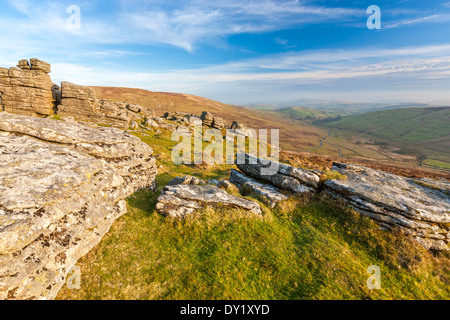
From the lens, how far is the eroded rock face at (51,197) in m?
6.07

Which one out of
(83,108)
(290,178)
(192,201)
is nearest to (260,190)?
(290,178)

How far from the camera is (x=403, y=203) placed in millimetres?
12336

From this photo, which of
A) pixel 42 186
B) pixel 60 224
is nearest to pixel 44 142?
pixel 42 186

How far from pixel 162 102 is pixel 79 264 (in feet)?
615

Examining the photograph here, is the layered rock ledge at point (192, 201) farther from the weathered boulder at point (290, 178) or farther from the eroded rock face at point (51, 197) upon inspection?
the weathered boulder at point (290, 178)

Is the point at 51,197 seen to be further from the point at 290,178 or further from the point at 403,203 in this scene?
the point at 403,203

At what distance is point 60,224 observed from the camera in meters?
7.54

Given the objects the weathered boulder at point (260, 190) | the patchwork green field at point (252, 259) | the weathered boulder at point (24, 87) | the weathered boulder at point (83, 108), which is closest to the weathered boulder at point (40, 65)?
the weathered boulder at point (24, 87)

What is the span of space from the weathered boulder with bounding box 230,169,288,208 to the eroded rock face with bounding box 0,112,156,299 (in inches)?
350

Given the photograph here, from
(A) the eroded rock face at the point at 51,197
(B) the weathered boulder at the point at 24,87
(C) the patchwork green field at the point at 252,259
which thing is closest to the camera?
(A) the eroded rock face at the point at 51,197

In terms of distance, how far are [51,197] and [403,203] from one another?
19423 millimetres

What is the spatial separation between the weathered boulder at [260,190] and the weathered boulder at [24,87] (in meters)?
49.9

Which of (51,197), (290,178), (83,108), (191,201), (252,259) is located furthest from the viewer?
(83,108)
